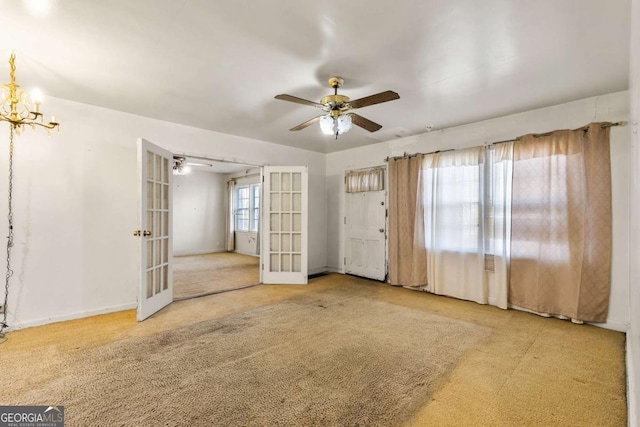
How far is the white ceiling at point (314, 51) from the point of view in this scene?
1771 millimetres

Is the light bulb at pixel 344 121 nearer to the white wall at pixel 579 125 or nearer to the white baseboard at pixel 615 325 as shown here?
the white wall at pixel 579 125

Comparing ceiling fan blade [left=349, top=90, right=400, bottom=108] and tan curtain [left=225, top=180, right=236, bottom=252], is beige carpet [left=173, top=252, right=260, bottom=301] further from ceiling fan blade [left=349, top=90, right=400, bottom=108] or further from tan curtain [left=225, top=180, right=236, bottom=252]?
ceiling fan blade [left=349, top=90, right=400, bottom=108]

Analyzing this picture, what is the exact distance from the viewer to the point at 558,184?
10.4ft

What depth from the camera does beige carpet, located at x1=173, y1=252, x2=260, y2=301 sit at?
14.8ft

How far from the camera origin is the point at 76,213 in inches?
129

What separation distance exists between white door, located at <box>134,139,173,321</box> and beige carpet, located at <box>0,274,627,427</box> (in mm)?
292

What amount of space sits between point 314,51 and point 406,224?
3.12 m

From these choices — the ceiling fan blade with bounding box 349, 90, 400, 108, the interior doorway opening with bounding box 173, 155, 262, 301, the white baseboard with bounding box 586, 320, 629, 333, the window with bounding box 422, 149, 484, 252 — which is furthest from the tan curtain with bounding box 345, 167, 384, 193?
the white baseboard with bounding box 586, 320, 629, 333

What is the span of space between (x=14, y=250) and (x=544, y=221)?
581cm

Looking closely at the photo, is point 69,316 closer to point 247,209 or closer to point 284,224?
point 284,224

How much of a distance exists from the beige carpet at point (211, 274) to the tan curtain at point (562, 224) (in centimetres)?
400

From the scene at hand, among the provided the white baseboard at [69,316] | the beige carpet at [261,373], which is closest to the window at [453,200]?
the beige carpet at [261,373]

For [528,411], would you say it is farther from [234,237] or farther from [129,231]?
[234,237]

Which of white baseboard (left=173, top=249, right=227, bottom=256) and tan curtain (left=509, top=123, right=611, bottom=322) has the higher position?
tan curtain (left=509, top=123, right=611, bottom=322)
